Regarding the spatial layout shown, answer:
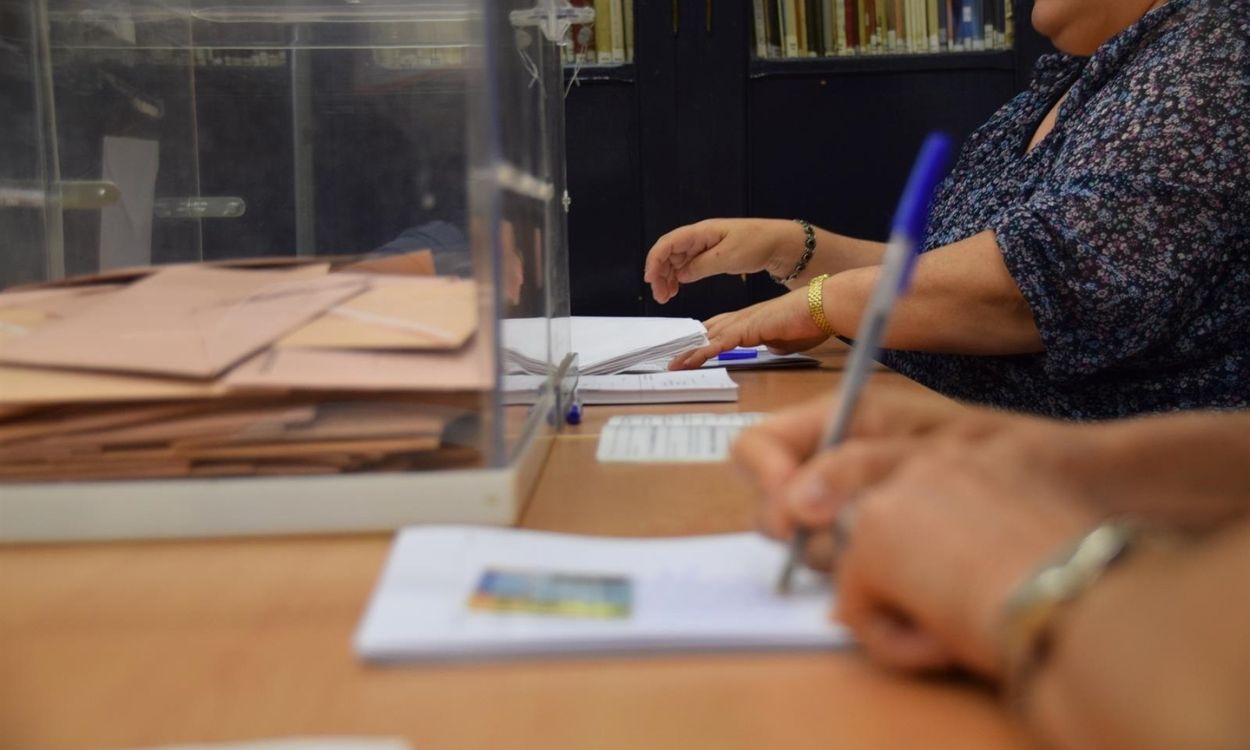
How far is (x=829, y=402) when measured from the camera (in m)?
0.56

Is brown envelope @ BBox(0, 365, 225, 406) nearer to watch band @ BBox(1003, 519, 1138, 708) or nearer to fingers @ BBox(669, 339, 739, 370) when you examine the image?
watch band @ BBox(1003, 519, 1138, 708)

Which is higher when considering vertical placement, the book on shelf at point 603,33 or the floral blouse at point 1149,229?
the book on shelf at point 603,33

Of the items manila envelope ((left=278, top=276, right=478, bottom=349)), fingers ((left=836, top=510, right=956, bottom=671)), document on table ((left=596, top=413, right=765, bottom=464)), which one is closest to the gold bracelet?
document on table ((left=596, top=413, right=765, bottom=464))

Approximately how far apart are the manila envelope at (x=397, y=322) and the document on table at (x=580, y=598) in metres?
0.13

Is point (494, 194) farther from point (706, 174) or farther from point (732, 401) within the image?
point (706, 174)

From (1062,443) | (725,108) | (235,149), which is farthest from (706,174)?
Answer: (1062,443)

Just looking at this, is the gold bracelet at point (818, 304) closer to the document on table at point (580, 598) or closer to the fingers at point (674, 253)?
the fingers at point (674, 253)

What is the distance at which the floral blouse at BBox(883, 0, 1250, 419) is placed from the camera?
125 centimetres

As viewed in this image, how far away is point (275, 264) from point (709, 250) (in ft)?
3.37

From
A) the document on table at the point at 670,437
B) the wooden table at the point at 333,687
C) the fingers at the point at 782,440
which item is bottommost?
the wooden table at the point at 333,687

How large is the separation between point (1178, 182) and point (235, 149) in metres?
1.02

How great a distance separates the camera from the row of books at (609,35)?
2.94 metres

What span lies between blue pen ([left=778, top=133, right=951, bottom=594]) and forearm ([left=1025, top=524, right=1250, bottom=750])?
14 centimetres

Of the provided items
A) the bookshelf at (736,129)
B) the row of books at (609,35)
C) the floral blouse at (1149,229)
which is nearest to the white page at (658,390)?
the floral blouse at (1149,229)
